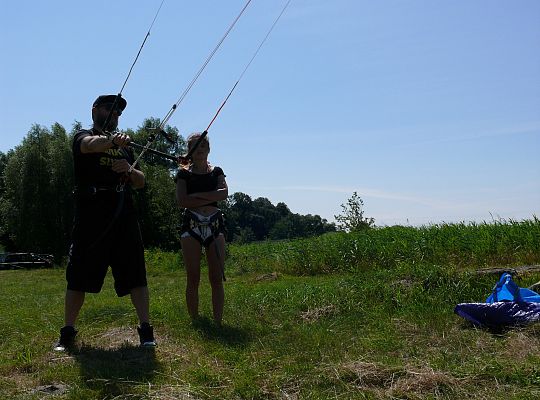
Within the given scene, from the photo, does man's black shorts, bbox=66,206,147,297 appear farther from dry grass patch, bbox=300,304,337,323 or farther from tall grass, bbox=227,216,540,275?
tall grass, bbox=227,216,540,275

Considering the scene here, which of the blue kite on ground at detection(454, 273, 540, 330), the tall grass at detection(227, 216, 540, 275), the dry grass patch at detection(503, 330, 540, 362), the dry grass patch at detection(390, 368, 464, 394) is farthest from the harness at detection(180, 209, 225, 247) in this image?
the tall grass at detection(227, 216, 540, 275)

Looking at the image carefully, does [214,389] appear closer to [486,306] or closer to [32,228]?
[486,306]

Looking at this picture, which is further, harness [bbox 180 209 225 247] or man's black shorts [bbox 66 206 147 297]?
harness [bbox 180 209 225 247]

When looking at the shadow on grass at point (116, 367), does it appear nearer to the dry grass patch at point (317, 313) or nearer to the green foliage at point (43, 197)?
the dry grass patch at point (317, 313)

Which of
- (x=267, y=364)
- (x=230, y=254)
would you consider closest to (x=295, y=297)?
(x=267, y=364)

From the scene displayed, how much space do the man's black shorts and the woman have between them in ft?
2.18

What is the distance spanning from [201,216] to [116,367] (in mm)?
1699

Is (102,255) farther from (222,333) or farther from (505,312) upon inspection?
(505,312)

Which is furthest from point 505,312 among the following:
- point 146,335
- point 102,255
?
point 102,255

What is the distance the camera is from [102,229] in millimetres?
4535

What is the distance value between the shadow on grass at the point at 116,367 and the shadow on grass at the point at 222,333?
21.9 inches

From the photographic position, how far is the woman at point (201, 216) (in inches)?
204

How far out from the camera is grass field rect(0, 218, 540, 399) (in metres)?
3.34

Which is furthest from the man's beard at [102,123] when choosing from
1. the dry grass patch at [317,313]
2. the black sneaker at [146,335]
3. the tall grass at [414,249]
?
the tall grass at [414,249]
